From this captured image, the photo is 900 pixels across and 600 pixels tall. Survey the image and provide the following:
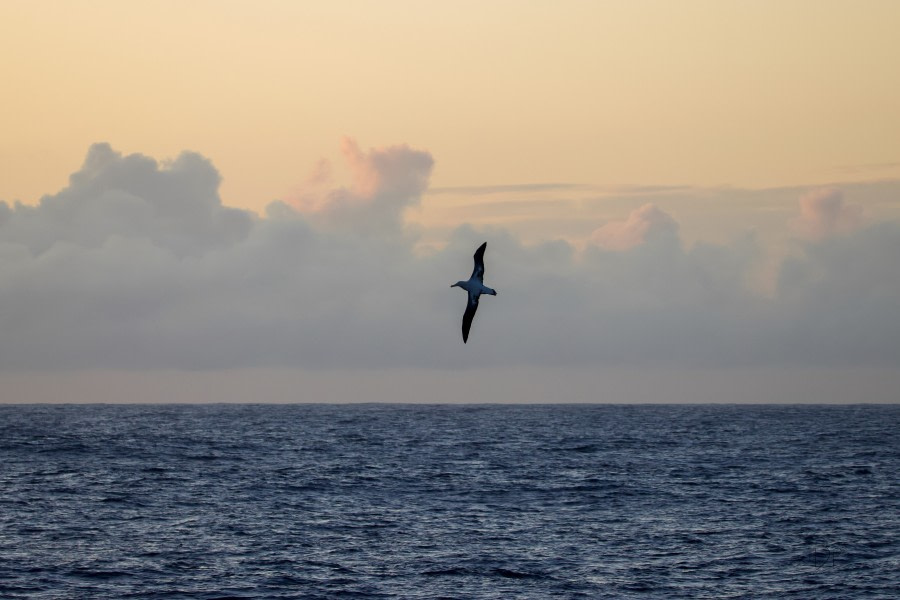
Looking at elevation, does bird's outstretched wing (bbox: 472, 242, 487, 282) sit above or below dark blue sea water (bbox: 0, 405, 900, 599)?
above

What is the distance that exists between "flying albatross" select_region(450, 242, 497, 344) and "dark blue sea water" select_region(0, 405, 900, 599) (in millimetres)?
14766

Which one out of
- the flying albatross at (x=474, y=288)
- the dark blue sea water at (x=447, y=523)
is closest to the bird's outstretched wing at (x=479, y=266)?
the flying albatross at (x=474, y=288)

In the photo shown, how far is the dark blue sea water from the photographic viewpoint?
44.9 meters

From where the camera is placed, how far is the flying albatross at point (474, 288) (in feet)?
104

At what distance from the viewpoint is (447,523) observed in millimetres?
60406

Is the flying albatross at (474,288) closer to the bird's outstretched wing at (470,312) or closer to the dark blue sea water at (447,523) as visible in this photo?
the bird's outstretched wing at (470,312)

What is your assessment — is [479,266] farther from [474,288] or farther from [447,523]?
[447,523]

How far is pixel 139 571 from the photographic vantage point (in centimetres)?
4672

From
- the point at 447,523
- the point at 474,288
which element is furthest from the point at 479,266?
the point at 447,523

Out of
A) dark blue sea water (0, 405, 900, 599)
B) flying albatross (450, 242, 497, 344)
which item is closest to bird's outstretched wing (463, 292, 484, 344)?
flying albatross (450, 242, 497, 344)

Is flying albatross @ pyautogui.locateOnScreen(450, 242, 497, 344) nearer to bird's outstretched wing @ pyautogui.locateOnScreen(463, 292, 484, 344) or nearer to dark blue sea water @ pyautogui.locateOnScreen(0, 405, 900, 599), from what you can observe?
bird's outstretched wing @ pyautogui.locateOnScreen(463, 292, 484, 344)

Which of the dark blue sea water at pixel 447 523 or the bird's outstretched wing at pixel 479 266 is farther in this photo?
the dark blue sea water at pixel 447 523

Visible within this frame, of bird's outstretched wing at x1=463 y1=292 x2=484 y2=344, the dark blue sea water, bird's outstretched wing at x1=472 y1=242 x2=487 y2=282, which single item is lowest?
the dark blue sea water

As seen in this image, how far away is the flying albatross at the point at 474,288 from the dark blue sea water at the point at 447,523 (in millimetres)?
14766
